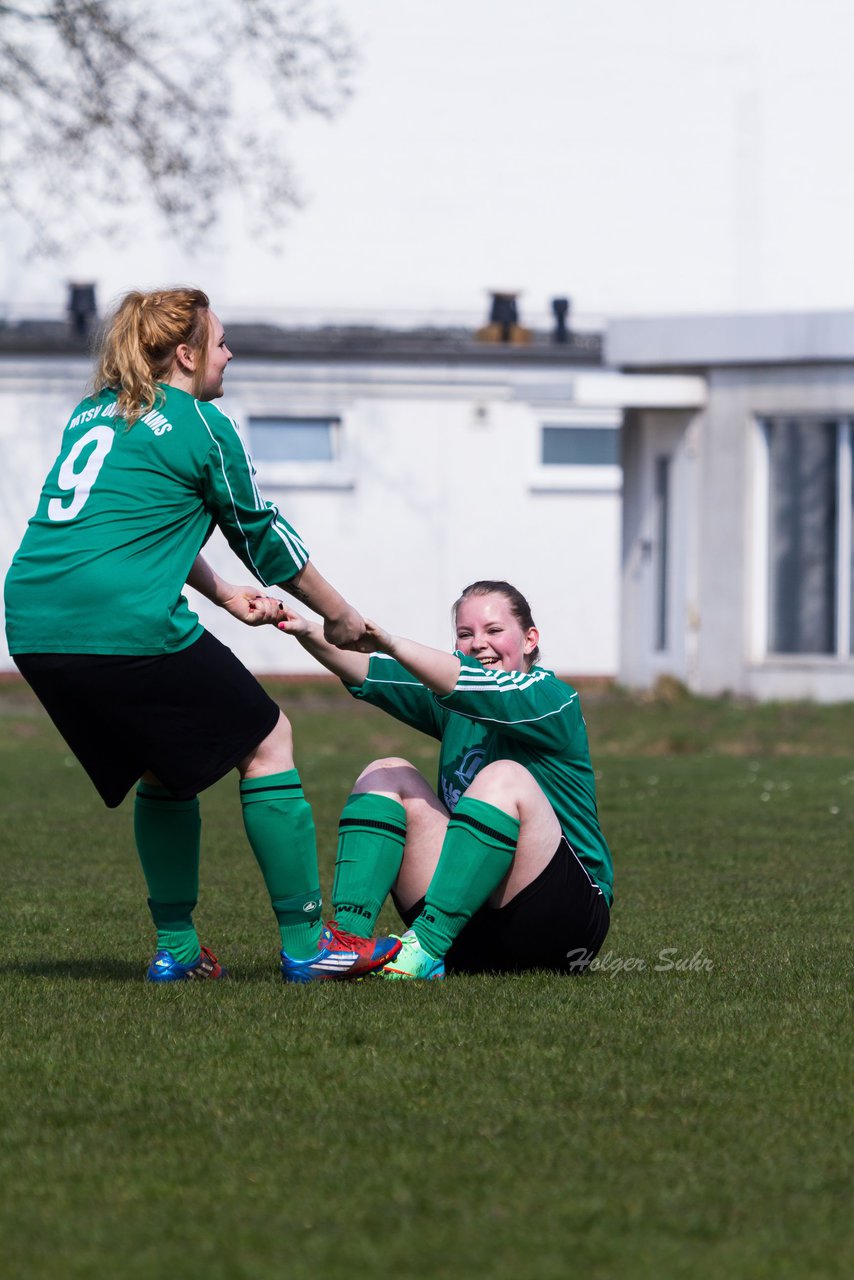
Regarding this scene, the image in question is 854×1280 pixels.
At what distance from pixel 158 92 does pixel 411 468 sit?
5.43 meters

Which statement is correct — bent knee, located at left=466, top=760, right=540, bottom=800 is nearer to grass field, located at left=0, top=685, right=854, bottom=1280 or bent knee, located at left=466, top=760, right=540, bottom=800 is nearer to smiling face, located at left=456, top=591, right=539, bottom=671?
smiling face, located at left=456, top=591, right=539, bottom=671

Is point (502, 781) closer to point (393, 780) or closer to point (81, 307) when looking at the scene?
point (393, 780)

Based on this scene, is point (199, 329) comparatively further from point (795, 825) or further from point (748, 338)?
point (748, 338)

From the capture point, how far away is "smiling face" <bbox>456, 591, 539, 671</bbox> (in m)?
5.34

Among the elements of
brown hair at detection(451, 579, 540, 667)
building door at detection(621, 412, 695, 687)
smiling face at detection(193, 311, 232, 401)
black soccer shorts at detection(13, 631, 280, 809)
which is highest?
smiling face at detection(193, 311, 232, 401)

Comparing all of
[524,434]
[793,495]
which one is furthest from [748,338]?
[524,434]

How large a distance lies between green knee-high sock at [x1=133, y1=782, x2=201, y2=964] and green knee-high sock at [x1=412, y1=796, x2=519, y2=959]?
644mm

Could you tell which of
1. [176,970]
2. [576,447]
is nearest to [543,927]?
[176,970]

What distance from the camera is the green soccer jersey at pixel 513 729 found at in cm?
504

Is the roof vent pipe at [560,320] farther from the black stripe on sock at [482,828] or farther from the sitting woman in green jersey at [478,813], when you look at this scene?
the black stripe on sock at [482,828]

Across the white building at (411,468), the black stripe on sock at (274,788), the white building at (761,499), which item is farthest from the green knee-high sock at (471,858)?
the white building at (411,468)

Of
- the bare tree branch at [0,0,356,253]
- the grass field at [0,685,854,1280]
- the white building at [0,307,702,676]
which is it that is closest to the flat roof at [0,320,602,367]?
the white building at [0,307,702,676]

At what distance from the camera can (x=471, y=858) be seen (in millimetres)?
5070

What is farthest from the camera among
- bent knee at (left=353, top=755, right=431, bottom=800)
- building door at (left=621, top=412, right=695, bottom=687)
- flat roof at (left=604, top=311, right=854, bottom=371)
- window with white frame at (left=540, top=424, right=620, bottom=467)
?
window with white frame at (left=540, top=424, right=620, bottom=467)
